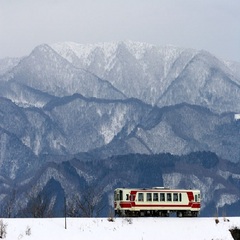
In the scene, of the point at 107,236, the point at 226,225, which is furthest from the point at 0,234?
the point at 226,225

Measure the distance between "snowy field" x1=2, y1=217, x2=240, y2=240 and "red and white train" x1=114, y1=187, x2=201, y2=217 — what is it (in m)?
13.3

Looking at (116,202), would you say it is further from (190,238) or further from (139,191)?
(190,238)

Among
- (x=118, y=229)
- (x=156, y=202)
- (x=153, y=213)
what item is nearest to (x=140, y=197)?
(x=156, y=202)

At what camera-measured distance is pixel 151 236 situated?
5481 cm

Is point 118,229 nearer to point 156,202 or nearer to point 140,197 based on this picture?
point 140,197

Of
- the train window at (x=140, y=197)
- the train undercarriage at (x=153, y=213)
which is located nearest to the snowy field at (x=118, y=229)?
the train window at (x=140, y=197)

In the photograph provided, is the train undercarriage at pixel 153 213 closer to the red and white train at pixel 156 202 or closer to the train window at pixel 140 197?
the red and white train at pixel 156 202

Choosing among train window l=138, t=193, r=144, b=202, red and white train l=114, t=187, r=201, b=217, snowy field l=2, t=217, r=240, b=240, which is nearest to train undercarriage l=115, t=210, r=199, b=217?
red and white train l=114, t=187, r=201, b=217

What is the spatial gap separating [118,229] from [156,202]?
21.5 meters

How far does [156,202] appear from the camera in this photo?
253 feet

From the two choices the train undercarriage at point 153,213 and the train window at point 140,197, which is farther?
the train undercarriage at point 153,213

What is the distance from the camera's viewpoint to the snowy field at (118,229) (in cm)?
5178

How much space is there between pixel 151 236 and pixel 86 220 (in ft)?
20.4

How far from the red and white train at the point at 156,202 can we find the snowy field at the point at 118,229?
1332 cm
